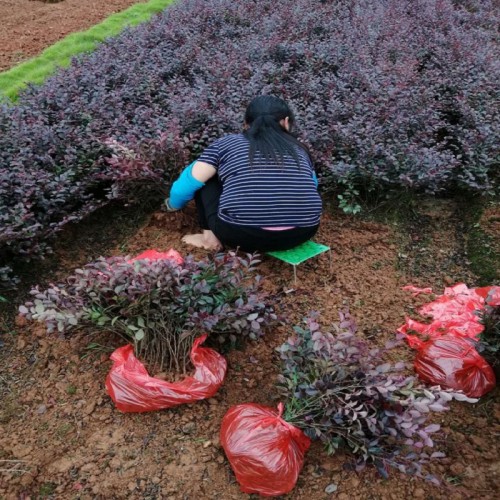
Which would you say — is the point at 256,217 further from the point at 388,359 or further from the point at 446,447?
the point at 446,447

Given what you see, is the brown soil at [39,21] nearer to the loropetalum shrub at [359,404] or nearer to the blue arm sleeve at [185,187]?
the blue arm sleeve at [185,187]

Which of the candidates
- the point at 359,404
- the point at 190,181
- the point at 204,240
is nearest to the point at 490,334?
the point at 359,404

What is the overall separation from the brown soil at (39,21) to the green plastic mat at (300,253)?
494 cm

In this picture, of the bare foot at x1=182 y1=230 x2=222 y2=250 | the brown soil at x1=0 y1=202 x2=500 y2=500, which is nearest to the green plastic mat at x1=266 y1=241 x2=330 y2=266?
the brown soil at x1=0 y1=202 x2=500 y2=500

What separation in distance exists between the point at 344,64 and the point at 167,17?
2.97 m

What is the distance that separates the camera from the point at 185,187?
3.53 meters

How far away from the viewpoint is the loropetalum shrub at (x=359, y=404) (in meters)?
2.11

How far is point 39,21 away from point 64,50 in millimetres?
1752

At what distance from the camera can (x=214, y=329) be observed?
268 centimetres

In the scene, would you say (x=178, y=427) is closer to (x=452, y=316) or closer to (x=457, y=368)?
(x=457, y=368)

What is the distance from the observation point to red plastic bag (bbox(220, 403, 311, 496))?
220 centimetres

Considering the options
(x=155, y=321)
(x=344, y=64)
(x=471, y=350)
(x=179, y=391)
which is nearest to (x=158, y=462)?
(x=179, y=391)

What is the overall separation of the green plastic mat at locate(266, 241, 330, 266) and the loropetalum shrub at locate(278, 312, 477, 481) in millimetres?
976

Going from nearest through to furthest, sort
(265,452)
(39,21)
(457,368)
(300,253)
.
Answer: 1. (265,452)
2. (457,368)
3. (300,253)
4. (39,21)
